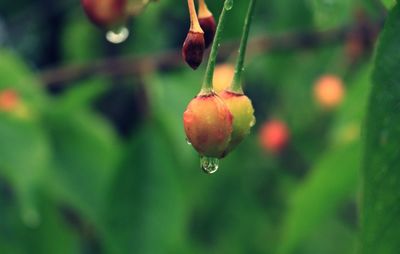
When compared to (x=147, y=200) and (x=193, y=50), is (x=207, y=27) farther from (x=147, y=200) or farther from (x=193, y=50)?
(x=147, y=200)

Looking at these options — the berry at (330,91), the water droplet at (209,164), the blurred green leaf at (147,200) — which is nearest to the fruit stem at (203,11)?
the water droplet at (209,164)

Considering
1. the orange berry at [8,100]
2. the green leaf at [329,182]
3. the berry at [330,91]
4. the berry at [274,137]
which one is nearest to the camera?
the green leaf at [329,182]

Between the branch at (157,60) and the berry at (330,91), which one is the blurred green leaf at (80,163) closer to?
the branch at (157,60)

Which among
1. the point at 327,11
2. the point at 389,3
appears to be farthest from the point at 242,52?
the point at 327,11

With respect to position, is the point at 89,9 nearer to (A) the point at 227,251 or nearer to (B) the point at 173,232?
(B) the point at 173,232

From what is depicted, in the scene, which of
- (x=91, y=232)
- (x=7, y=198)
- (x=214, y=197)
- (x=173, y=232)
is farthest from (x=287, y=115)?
(x=173, y=232)
